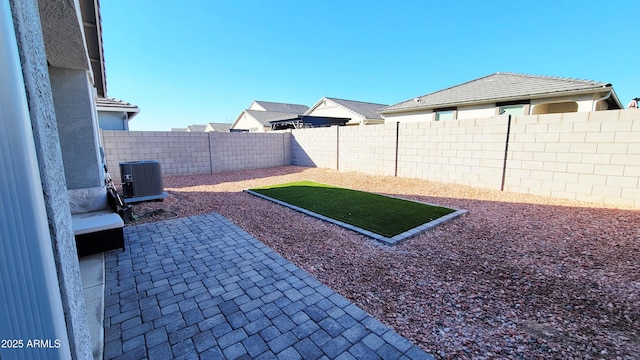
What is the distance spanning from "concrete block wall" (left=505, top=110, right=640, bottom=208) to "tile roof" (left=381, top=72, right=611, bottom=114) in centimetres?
613

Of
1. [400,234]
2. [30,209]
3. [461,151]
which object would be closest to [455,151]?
[461,151]

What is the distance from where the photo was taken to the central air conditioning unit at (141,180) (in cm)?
583

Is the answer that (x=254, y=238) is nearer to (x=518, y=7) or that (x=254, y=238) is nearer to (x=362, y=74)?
(x=518, y=7)

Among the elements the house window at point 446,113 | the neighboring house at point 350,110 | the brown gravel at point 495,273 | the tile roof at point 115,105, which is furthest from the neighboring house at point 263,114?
the brown gravel at point 495,273

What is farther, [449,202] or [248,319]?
[449,202]

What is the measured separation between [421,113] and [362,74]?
1030cm

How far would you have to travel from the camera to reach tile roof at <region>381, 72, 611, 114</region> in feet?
34.4

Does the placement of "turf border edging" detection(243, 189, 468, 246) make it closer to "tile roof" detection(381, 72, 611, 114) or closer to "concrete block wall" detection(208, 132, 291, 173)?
"concrete block wall" detection(208, 132, 291, 173)

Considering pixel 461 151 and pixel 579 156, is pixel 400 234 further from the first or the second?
pixel 579 156

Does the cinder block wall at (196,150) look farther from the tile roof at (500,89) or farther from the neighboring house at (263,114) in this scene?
the neighboring house at (263,114)

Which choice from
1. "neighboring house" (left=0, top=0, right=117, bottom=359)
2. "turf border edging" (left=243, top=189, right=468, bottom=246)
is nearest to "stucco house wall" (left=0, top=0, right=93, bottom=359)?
"neighboring house" (left=0, top=0, right=117, bottom=359)

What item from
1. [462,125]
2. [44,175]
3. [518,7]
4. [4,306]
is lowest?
[4,306]

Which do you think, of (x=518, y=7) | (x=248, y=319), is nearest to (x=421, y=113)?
(x=518, y=7)

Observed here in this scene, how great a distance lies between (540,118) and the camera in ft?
20.9
